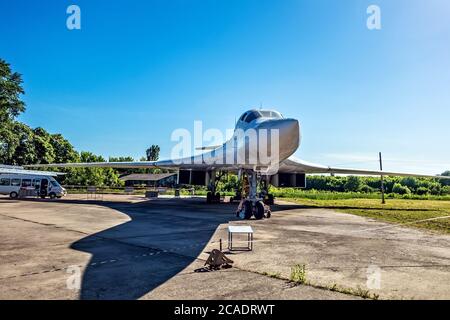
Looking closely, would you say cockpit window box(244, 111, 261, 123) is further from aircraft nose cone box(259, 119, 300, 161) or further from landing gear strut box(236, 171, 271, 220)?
aircraft nose cone box(259, 119, 300, 161)

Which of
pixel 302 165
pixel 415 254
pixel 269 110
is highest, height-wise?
pixel 269 110

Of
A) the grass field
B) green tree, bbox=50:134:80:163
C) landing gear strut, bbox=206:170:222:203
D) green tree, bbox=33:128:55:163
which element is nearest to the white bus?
landing gear strut, bbox=206:170:222:203

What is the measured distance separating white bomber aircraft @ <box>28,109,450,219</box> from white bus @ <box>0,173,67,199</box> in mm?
8489

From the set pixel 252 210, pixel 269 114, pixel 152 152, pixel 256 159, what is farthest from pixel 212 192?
pixel 152 152

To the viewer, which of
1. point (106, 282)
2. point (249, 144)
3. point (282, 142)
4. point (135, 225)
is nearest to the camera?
point (106, 282)

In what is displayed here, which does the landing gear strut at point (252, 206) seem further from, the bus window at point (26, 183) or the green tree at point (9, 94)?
the green tree at point (9, 94)

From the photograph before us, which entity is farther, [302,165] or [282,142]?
[302,165]

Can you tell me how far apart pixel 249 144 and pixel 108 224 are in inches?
205

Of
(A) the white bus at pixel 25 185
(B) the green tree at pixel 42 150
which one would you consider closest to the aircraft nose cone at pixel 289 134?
(A) the white bus at pixel 25 185

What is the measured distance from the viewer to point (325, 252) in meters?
6.55

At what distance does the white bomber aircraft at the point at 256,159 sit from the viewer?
977cm

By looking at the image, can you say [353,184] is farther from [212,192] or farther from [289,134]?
[289,134]
